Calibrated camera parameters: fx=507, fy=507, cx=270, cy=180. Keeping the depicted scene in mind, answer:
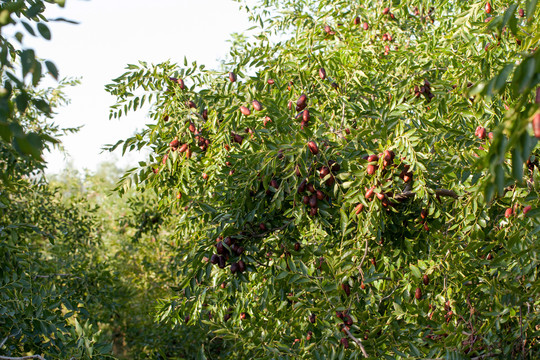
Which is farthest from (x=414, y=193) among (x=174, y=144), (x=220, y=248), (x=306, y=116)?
(x=174, y=144)

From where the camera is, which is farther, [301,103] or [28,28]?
[301,103]

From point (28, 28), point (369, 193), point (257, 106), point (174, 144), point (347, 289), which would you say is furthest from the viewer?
point (174, 144)

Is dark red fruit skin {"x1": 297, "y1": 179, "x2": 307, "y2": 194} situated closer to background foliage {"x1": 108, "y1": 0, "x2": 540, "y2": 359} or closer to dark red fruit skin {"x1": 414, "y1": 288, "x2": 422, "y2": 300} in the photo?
background foliage {"x1": 108, "y1": 0, "x2": 540, "y2": 359}

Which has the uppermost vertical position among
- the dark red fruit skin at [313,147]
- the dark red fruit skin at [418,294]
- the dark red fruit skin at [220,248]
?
the dark red fruit skin at [313,147]

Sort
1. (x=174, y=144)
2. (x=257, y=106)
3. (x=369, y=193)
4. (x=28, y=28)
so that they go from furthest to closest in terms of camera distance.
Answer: (x=174, y=144) → (x=257, y=106) → (x=369, y=193) → (x=28, y=28)

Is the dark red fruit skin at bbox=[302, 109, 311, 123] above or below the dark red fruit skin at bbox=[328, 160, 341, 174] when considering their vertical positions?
above

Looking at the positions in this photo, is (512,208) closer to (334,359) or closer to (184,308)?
(334,359)

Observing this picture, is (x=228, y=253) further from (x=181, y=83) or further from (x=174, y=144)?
(x=181, y=83)

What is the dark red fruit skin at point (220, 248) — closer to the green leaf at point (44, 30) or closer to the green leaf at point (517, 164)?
the green leaf at point (44, 30)

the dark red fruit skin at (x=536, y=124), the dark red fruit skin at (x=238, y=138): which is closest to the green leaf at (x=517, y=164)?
the dark red fruit skin at (x=536, y=124)

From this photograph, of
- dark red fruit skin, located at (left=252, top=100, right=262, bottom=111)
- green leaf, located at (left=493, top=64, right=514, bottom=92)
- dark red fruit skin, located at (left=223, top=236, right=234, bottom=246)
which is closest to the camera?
green leaf, located at (left=493, top=64, right=514, bottom=92)

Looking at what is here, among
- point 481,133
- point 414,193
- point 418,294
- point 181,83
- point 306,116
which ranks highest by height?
point 181,83

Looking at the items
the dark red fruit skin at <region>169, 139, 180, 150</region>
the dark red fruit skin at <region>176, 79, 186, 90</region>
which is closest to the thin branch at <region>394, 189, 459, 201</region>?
the dark red fruit skin at <region>169, 139, 180, 150</region>

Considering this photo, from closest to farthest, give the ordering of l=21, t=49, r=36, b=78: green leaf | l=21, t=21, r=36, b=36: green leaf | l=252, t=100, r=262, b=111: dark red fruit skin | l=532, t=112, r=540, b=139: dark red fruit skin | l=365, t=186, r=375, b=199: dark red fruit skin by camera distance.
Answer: l=532, t=112, r=540, b=139: dark red fruit skin
l=21, t=49, r=36, b=78: green leaf
l=21, t=21, r=36, b=36: green leaf
l=365, t=186, r=375, b=199: dark red fruit skin
l=252, t=100, r=262, b=111: dark red fruit skin
